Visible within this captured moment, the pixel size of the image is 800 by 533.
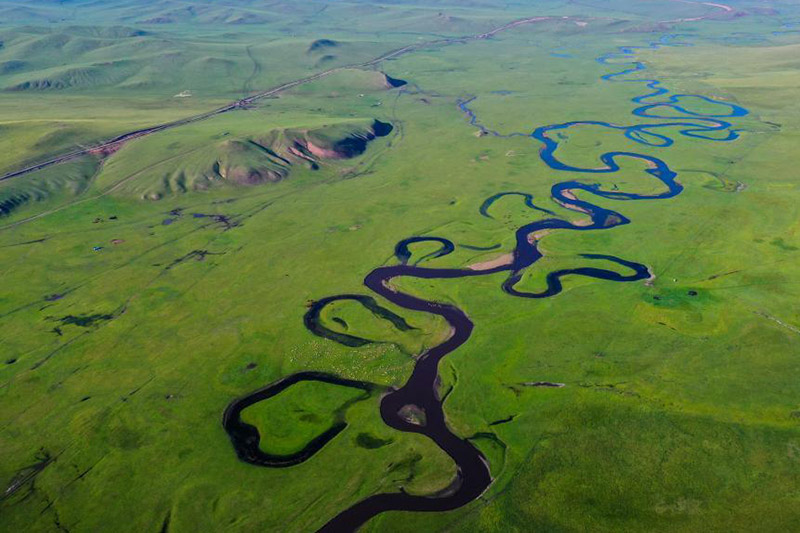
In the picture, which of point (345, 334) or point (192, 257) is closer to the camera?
point (345, 334)

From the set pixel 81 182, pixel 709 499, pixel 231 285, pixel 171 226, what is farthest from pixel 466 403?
pixel 81 182

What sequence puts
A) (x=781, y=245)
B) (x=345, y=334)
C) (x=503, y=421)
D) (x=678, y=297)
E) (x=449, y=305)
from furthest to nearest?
(x=781, y=245)
(x=449, y=305)
(x=678, y=297)
(x=345, y=334)
(x=503, y=421)

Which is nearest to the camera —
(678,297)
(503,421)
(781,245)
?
(503,421)

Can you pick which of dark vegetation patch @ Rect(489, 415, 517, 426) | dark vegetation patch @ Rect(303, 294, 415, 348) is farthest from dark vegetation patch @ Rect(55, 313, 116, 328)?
dark vegetation patch @ Rect(489, 415, 517, 426)

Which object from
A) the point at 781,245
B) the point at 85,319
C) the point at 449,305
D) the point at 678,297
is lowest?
the point at 781,245

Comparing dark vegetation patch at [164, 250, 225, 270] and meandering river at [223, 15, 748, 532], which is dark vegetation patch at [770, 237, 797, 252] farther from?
dark vegetation patch at [164, 250, 225, 270]

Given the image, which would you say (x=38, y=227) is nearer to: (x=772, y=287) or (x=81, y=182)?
(x=81, y=182)

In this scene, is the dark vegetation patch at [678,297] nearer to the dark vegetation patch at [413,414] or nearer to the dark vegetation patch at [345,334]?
the dark vegetation patch at [345,334]

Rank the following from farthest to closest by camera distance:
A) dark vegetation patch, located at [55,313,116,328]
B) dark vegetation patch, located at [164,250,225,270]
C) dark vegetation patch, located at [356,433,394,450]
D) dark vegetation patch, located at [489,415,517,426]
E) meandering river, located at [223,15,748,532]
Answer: dark vegetation patch, located at [164,250,225,270] < dark vegetation patch, located at [55,313,116,328] < dark vegetation patch, located at [489,415,517,426] < dark vegetation patch, located at [356,433,394,450] < meandering river, located at [223,15,748,532]

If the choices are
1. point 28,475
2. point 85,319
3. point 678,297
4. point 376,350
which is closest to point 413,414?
point 376,350

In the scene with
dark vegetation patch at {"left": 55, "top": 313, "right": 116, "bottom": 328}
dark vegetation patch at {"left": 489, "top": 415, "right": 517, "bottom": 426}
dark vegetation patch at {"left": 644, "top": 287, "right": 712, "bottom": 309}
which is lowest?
dark vegetation patch at {"left": 644, "top": 287, "right": 712, "bottom": 309}

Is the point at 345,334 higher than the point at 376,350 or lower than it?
lower

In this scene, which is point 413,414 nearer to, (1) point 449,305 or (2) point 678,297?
(1) point 449,305

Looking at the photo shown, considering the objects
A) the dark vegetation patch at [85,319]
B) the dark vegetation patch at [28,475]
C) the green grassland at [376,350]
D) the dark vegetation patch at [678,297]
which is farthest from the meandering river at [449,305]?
the dark vegetation patch at [85,319]
